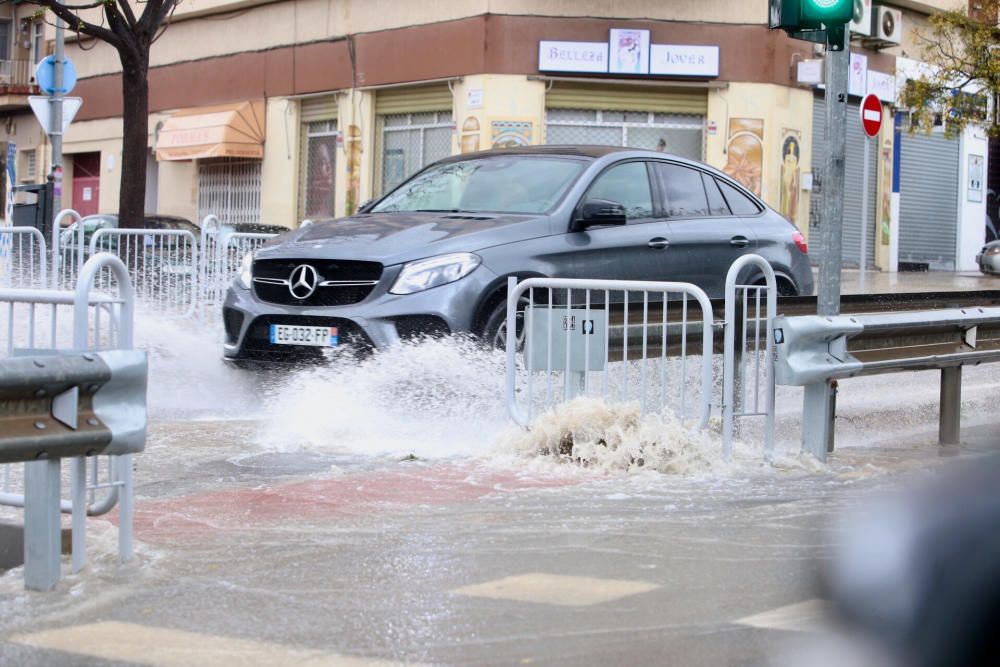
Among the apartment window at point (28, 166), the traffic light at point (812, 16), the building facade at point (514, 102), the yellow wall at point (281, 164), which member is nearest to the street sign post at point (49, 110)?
the building facade at point (514, 102)

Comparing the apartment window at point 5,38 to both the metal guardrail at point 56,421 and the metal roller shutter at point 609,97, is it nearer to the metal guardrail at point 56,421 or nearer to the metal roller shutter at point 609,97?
the metal roller shutter at point 609,97

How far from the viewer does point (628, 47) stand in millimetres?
25656

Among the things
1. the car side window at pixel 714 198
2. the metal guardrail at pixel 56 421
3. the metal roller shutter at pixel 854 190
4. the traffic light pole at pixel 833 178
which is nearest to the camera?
the metal guardrail at pixel 56 421

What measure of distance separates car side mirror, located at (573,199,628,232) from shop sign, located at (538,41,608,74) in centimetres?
1717

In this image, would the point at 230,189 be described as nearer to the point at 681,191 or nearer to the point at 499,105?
the point at 499,105

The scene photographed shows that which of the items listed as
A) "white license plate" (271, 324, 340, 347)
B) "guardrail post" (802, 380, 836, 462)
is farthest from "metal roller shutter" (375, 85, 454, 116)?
"guardrail post" (802, 380, 836, 462)

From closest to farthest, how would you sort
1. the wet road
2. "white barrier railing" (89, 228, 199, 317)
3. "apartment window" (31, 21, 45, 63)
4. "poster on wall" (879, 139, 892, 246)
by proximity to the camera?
the wet road, "white barrier railing" (89, 228, 199, 317), "poster on wall" (879, 139, 892, 246), "apartment window" (31, 21, 45, 63)

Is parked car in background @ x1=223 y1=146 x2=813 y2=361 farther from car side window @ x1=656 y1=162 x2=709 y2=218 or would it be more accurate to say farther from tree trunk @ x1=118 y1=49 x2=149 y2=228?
→ tree trunk @ x1=118 y1=49 x2=149 y2=228

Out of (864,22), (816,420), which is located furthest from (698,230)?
(864,22)

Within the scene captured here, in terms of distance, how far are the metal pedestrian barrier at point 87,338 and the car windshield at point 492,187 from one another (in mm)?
4175

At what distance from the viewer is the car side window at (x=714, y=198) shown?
1030cm

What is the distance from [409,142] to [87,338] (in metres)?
23.2

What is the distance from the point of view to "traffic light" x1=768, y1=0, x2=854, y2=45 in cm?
866

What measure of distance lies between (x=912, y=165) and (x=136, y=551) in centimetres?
2866
